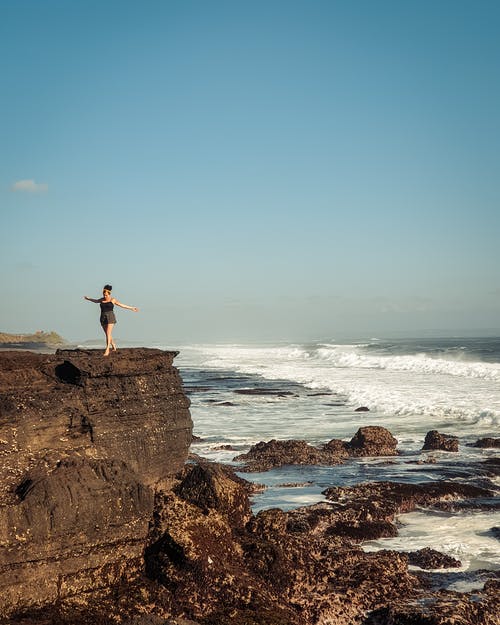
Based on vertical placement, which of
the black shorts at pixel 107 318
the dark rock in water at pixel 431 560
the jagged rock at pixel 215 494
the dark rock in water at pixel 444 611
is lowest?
the dark rock in water at pixel 431 560

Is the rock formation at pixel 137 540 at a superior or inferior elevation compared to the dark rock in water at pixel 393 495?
superior

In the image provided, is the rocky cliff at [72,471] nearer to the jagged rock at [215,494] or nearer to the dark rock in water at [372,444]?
the jagged rock at [215,494]

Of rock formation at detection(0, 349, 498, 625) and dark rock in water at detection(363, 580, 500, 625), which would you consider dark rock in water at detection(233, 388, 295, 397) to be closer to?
rock formation at detection(0, 349, 498, 625)

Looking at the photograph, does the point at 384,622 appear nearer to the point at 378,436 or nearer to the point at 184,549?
the point at 184,549

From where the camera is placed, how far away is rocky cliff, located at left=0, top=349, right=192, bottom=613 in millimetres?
7898

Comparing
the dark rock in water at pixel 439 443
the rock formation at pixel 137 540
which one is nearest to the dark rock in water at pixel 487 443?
the dark rock in water at pixel 439 443

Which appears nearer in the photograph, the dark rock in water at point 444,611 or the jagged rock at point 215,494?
the dark rock in water at point 444,611

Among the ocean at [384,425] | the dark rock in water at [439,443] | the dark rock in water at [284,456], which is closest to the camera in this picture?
the ocean at [384,425]

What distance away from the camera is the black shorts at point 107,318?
553 inches

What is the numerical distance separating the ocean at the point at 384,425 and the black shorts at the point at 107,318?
5.25 metres

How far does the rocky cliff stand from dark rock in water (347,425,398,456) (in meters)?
9.20

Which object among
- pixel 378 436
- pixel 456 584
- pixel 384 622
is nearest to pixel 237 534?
pixel 384 622

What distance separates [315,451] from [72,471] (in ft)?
38.2

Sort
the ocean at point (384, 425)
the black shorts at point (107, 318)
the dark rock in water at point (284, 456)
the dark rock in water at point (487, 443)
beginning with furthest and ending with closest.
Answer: the dark rock in water at point (487, 443), the dark rock in water at point (284, 456), the black shorts at point (107, 318), the ocean at point (384, 425)
